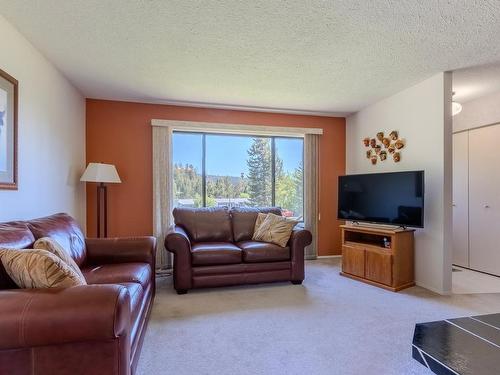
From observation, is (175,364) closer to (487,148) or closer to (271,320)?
(271,320)

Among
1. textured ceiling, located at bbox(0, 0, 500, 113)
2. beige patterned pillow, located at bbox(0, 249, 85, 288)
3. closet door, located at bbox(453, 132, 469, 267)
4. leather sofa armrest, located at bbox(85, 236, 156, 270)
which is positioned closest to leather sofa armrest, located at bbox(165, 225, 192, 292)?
leather sofa armrest, located at bbox(85, 236, 156, 270)

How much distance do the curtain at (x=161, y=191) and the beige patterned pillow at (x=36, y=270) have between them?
2.69 meters

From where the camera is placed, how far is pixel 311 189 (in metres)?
4.73

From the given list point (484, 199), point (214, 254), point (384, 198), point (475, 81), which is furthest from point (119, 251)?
point (484, 199)

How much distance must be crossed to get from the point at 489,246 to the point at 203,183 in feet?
13.4

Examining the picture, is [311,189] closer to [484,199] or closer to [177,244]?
[484,199]

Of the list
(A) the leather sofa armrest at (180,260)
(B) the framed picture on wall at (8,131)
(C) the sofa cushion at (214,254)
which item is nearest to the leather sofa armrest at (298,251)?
(C) the sofa cushion at (214,254)

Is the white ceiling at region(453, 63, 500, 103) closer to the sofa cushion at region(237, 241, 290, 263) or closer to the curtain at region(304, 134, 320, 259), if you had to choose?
the curtain at region(304, 134, 320, 259)

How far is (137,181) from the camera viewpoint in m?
4.20

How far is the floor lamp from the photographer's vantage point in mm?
3535

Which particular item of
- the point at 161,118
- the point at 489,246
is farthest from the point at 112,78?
the point at 489,246

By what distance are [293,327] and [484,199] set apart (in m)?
3.44

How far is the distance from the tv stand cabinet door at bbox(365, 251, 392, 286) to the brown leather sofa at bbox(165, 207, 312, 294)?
30.5 inches

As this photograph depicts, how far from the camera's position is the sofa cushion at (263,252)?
3.33 metres
